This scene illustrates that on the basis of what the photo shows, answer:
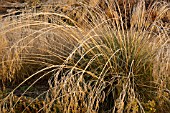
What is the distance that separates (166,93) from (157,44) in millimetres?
697

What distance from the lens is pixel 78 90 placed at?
9.25ft

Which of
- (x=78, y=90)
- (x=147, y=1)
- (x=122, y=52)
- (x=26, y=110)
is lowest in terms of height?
(x=26, y=110)

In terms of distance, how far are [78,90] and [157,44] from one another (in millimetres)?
1125

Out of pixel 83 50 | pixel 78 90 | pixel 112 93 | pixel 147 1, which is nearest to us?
pixel 78 90

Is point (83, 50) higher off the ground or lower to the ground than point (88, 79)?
higher

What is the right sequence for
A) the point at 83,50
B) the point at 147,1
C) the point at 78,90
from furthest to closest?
the point at 147,1, the point at 83,50, the point at 78,90

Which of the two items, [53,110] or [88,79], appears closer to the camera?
[53,110]

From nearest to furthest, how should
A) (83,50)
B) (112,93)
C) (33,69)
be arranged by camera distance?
1. (112,93)
2. (83,50)
3. (33,69)

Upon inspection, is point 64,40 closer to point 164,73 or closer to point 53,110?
point 53,110

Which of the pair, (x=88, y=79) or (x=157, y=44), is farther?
(x=157, y=44)

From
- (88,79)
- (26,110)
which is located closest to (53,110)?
(26,110)

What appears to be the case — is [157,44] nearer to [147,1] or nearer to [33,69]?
[33,69]

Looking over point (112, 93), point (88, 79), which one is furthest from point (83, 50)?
point (112, 93)

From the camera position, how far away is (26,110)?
2928 millimetres
